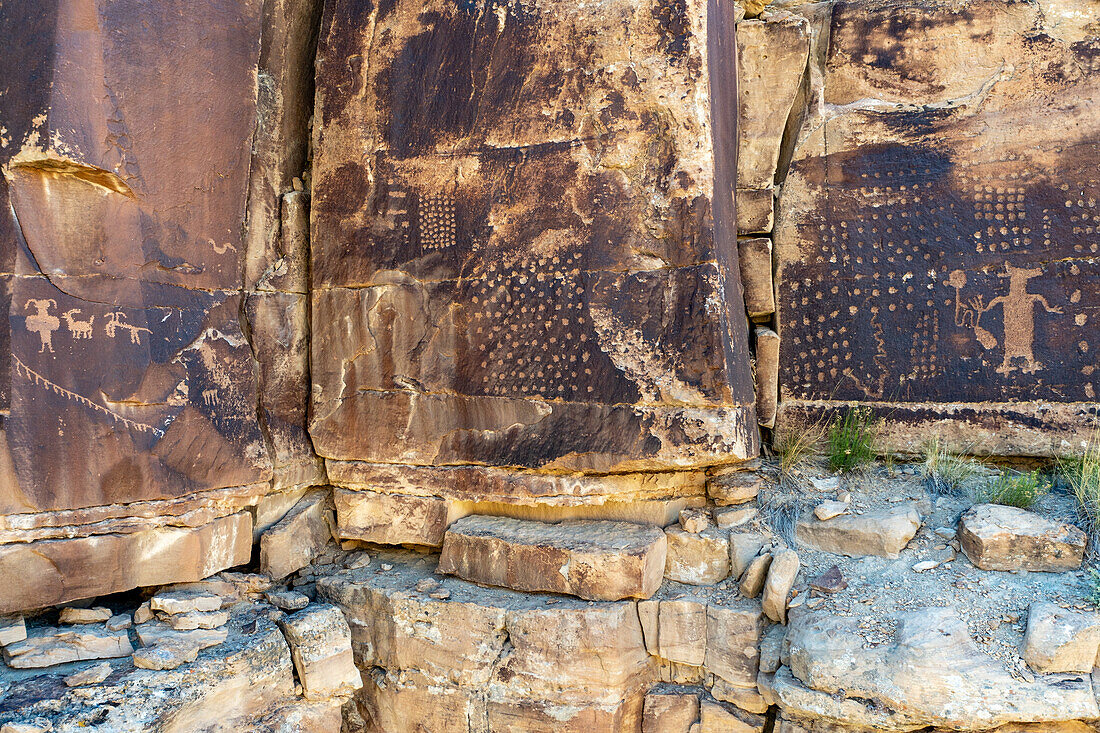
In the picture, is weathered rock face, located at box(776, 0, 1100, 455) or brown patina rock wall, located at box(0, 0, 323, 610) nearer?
brown patina rock wall, located at box(0, 0, 323, 610)

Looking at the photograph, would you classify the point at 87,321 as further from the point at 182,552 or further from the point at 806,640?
the point at 806,640

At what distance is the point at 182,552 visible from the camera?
2.83 metres

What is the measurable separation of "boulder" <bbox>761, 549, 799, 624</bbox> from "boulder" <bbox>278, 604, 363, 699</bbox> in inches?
63.0

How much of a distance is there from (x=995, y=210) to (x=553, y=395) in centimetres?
203

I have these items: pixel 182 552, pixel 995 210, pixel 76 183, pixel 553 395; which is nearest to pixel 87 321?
pixel 76 183

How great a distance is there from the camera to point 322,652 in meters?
2.89

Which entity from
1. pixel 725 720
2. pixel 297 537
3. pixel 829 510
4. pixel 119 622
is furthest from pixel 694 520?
pixel 119 622

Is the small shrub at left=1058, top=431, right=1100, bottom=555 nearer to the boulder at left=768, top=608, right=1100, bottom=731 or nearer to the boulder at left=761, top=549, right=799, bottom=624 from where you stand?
the boulder at left=768, top=608, right=1100, bottom=731

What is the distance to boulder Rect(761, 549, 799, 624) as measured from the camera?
9.35ft

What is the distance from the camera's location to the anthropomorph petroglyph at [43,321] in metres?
2.53

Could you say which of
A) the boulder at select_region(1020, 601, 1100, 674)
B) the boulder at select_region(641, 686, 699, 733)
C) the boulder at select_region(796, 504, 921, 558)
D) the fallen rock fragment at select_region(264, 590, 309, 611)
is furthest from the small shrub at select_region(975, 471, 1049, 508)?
the fallen rock fragment at select_region(264, 590, 309, 611)

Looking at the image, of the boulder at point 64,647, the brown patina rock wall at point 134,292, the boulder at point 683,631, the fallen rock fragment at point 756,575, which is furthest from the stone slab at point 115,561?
the fallen rock fragment at point 756,575

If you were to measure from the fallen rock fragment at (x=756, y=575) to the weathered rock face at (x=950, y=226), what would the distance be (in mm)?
739

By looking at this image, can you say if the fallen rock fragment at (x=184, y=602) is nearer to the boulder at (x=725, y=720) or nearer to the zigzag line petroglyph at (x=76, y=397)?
the zigzag line petroglyph at (x=76, y=397)
